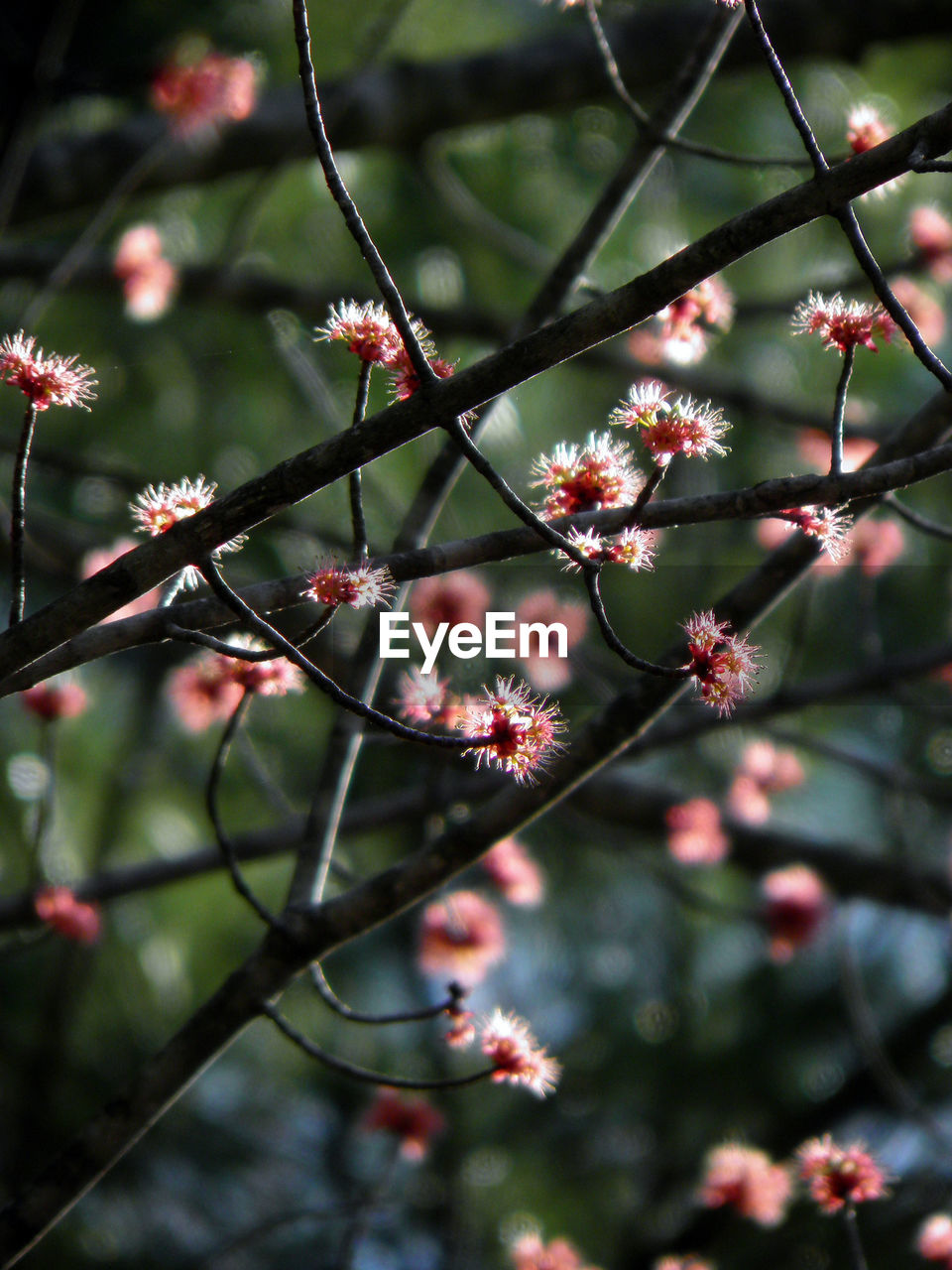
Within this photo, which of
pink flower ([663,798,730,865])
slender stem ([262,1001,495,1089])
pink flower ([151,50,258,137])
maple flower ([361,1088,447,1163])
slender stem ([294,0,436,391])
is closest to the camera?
slender stem ([294,0,436,391])

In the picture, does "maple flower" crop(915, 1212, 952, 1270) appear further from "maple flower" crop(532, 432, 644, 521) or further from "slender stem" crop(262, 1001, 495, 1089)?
"maple flower" crop(532, 432, 644, 521)

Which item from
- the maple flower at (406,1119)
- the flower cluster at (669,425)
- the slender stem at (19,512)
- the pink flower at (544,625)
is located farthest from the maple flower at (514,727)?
the maple flower at (406,1119)

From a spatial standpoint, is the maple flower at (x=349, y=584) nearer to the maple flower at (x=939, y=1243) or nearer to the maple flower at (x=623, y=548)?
the maple flower at (x=623, y=548)

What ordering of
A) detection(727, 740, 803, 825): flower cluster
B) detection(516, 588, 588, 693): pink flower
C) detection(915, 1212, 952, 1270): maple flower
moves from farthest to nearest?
detection(727, 740, 803, 825): flower cluster
detection(516, 588, 588, 693): pink flower
detection(915, 1212, 952, 1270): maple flower

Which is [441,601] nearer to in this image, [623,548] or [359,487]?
[359,487]

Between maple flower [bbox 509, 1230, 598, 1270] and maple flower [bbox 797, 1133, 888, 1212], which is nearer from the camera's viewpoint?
maple flower [bbox 797, 1133, 888, 1212]

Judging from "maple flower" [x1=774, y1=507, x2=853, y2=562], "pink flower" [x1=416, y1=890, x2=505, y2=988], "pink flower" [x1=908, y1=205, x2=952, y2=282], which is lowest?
"maple flower" [x1=774, y1=507, x2=853, y2=562]

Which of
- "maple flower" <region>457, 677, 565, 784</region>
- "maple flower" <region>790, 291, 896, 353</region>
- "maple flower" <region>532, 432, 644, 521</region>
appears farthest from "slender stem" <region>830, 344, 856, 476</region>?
"maple flower" <region>457, 677, 565, 784</region>

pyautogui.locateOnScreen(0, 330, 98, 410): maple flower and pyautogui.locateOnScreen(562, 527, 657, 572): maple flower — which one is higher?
pyautogui.locateOnScreen(0, 330, 98, 410): maple flower
